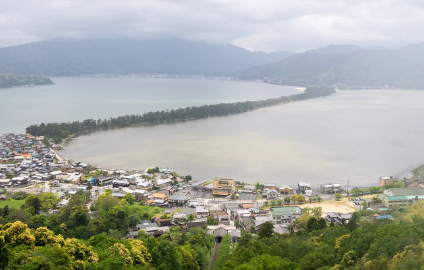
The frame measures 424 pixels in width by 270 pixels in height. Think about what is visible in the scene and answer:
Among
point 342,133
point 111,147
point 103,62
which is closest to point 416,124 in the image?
point 342,133

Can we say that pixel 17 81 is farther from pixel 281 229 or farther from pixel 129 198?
pixel 281 229

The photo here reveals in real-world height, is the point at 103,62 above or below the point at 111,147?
above

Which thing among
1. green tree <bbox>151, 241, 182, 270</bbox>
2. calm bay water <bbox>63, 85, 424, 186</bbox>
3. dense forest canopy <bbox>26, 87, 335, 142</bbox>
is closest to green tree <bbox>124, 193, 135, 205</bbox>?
calm bay water <bbox>63, 85, 424, 186</bbox>

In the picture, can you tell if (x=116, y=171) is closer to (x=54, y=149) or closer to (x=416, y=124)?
(x=54, y=149)

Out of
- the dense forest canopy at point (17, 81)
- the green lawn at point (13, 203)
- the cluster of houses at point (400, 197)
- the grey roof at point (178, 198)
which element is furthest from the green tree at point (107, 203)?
the dense forest canopy at point (17, 81)

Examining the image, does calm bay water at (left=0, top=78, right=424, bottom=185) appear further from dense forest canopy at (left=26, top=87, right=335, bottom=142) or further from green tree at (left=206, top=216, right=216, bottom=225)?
green tree at (left=206, top=216, right=216, bottom=225)

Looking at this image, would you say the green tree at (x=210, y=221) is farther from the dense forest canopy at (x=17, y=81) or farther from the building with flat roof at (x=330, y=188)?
the dense forest canopy at (x=17, y=81)
